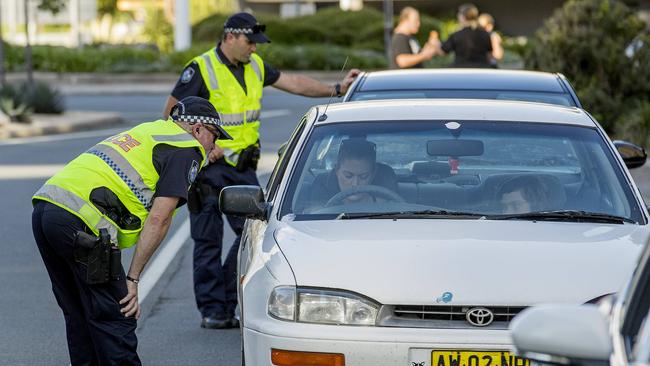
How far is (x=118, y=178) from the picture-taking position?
583 centimetres

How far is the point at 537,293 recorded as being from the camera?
490 cm

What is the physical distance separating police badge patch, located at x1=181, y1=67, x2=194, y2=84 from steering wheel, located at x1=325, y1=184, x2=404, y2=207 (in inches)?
84.6

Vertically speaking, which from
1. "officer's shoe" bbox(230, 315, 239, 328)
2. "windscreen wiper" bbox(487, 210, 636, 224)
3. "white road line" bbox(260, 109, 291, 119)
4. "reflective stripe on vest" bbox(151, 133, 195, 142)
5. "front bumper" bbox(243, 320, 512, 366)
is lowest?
"officer's shoe" bbox(230, 315, 239, 328)

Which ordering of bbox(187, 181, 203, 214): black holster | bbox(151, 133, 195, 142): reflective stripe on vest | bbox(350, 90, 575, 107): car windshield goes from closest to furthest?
A: bbox(151, 133, 195, 142): reflective stripe on vest → bbox(187, 181, 203, 214): black holster → bbox(350, 90, 575, 107): car windshield

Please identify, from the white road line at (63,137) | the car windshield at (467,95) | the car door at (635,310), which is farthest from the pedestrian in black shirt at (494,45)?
the car door at (635,310)

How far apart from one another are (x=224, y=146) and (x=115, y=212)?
6.94 feet

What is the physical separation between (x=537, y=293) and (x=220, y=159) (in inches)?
133

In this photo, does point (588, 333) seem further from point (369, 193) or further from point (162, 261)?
point (162, 261)

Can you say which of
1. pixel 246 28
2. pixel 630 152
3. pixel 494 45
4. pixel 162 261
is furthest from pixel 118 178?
pixel 494 45

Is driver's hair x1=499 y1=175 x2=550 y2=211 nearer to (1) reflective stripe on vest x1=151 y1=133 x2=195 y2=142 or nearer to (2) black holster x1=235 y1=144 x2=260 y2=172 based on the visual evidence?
(1) reflective stripe on vest x1=151 y1=133 x2=195 y2=142

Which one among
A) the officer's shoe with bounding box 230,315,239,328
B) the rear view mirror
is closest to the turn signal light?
the rear view mirror

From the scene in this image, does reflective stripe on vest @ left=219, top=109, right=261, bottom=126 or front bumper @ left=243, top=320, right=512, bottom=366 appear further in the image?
reflective stripe on vest @ left=219, top=109, right=261, bottom=126

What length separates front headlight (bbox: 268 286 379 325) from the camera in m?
4.97

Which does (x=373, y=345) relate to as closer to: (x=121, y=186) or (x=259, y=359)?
(x=259, y=359)
